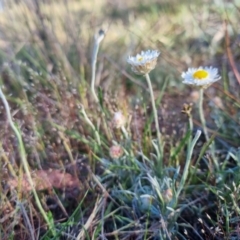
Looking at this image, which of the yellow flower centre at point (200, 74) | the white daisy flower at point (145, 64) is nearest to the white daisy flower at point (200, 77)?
the yellow flower centre at point (200, 74)

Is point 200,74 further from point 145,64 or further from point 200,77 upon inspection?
point 145,64

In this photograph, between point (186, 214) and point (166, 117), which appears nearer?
point (186, 214)

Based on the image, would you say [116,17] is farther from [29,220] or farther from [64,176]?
[29,220]

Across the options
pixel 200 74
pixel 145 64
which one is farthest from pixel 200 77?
pixel 145 64

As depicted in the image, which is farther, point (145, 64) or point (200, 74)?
point (200, 74)

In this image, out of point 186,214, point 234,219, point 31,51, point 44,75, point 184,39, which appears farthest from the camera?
point 184,39

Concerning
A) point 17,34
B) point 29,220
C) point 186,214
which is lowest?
point 186,214

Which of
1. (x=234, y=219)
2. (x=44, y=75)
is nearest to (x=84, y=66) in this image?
(x=44, y=75)

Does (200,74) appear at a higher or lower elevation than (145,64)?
lower
